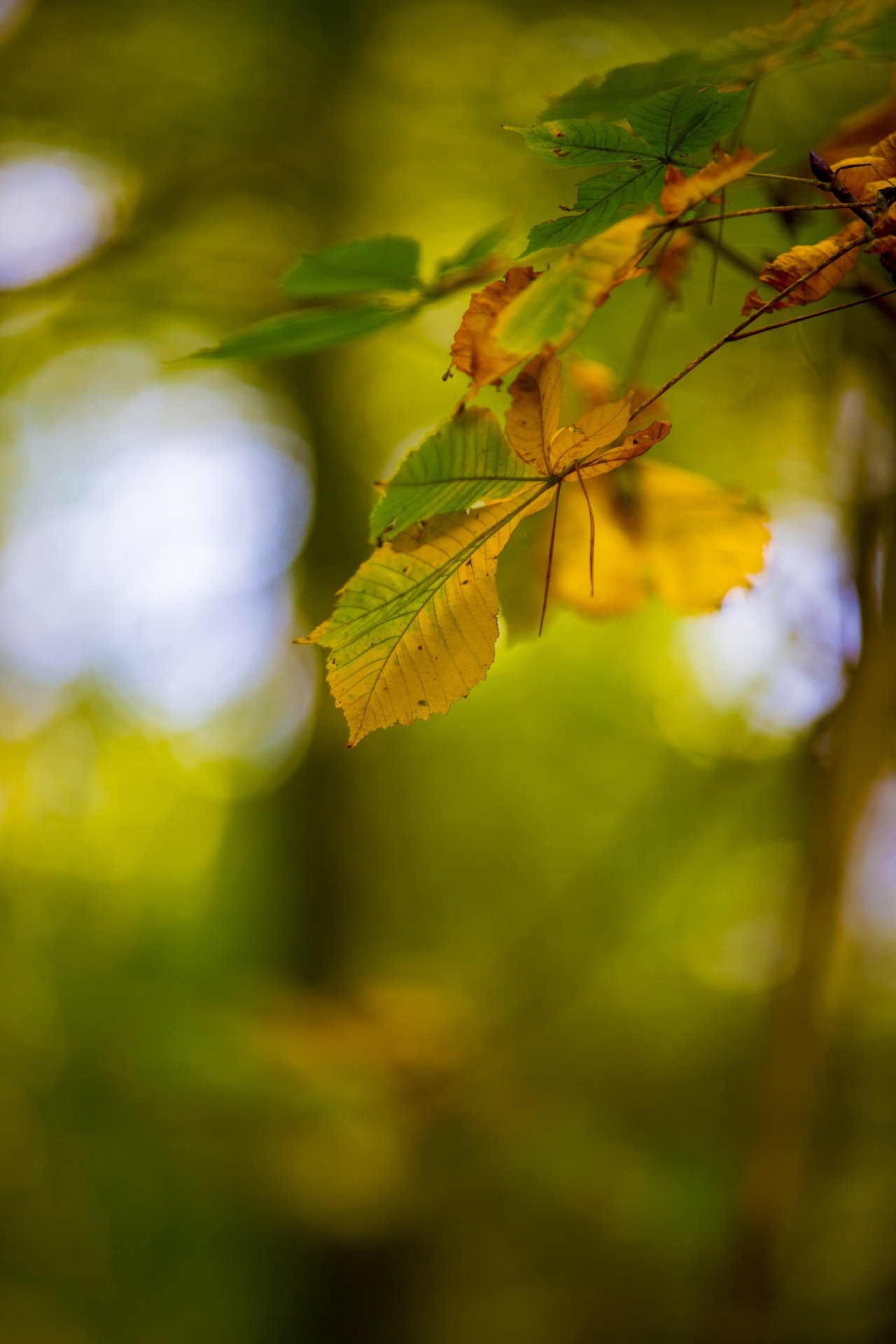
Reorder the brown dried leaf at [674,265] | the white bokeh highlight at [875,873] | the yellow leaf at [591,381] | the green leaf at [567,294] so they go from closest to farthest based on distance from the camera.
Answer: the green leaf at [567,294], the brown dried leaf at [674,265], the yellow leaf at [591,381], the white bokeh highlight at [875,873]

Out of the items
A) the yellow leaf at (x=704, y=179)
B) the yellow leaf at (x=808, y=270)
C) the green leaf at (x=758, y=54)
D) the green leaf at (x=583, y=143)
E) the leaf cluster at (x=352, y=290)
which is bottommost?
the yellow leaf at (x=808, y=270)

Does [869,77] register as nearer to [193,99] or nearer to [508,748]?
[193,99]

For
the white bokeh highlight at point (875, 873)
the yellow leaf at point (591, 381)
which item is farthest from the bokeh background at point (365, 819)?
the yellow leaf at point (591, 381)

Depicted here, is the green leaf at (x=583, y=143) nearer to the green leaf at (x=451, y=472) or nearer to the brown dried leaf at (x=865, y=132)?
the green leaf at (x=451, y=472)

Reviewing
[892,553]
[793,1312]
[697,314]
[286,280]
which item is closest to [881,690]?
[892,553]

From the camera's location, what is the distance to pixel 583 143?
333 mm

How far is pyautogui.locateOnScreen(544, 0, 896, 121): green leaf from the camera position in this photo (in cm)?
33

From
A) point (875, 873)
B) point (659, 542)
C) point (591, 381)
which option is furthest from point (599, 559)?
point (875, 873)

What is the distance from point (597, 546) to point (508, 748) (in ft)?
9.71

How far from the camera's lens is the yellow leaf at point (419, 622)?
1.19ft

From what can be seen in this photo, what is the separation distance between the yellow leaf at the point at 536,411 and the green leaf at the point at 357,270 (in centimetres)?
12

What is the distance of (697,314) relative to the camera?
1.33 metres

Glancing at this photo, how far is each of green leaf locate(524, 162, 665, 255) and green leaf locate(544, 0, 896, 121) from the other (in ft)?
0.10

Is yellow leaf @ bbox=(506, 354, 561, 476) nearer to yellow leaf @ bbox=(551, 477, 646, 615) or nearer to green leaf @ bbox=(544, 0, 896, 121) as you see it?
green leaf @ bbox=(544, 0, 896, 121)
